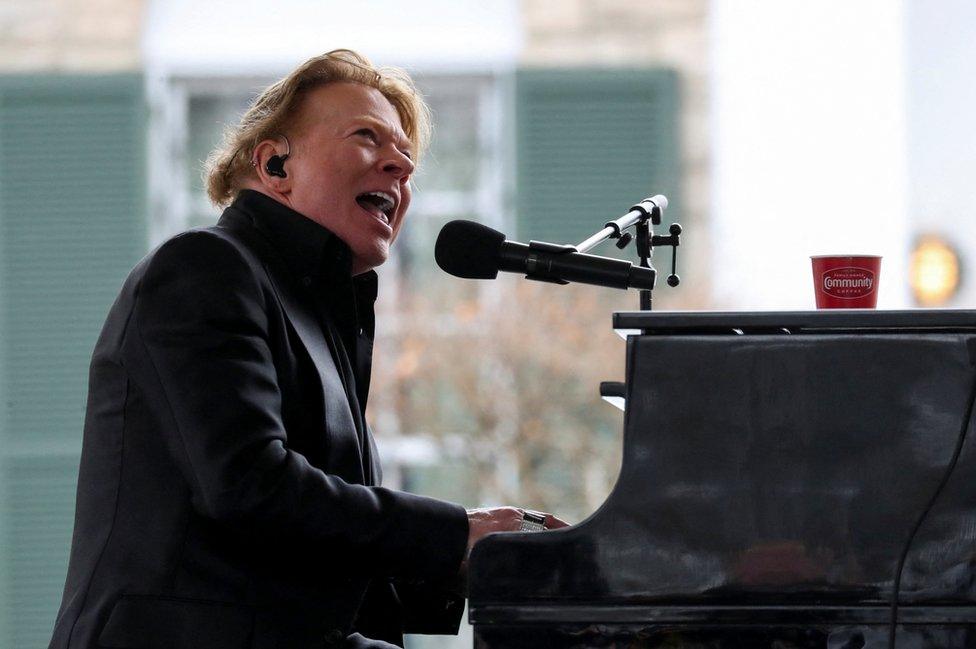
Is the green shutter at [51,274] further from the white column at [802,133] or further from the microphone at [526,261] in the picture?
the microphone at [526,261]

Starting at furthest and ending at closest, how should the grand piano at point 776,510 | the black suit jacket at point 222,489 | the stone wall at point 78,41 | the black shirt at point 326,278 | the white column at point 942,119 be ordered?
the stone wall at point 78,41 < the white column at point 942,119 < the black shirt at point 326,278 < the black suit jacket at point 222,489 < the grand piano at point 776,510

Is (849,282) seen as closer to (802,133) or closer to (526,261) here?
(526,261)

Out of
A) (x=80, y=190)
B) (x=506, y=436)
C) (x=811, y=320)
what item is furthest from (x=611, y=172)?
(x=811, y=320)

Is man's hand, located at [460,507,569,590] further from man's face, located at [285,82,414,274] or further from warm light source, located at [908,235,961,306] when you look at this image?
warm light source, located at [908,235,961,306]

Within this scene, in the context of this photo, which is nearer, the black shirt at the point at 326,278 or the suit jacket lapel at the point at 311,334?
the suit jacket lapel at the point at 311,334

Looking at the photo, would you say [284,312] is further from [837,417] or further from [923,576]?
[923,576]

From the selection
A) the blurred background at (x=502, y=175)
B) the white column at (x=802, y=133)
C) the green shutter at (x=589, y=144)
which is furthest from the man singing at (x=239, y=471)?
the white column at (x=802, y=133)

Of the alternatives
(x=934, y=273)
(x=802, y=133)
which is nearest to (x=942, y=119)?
(x=802, y=133)

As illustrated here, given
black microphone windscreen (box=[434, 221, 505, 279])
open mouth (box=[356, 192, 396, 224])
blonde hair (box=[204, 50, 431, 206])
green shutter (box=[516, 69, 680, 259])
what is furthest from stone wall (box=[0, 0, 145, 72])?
black microphone windscreen (box=[434, 221, 505, 279])

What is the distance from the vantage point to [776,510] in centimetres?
126

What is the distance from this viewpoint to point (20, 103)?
4.69 metres

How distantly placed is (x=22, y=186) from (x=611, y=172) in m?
2.14

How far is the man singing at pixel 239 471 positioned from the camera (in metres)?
1.54

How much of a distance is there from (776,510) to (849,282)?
0.35 metres
